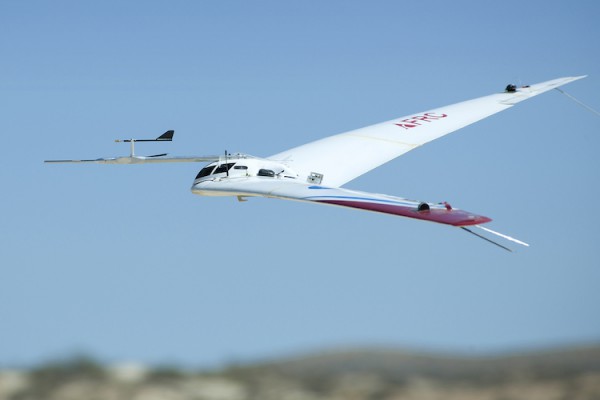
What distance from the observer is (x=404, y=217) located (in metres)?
25.3

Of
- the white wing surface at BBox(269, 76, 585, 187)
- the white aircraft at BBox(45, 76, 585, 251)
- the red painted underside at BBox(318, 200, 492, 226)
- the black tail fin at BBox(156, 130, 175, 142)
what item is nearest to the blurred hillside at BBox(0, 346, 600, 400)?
the white aircraft at BBox(45, 76, 585, 251)

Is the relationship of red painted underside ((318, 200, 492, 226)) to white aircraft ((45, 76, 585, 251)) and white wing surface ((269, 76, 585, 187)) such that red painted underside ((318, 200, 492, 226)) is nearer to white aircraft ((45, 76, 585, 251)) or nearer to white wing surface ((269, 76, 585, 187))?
white aircraft ((45, 76, 585, 251))

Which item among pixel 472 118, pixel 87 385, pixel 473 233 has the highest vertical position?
pixel 472 118

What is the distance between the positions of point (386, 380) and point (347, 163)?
1055 inches

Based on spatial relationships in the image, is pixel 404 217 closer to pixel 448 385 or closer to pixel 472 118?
pixel 448 385

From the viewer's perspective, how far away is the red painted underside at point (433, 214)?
2253 cm

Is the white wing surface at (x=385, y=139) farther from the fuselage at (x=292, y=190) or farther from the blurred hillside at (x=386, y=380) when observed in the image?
the blurred hillside at (x=386, y=380)

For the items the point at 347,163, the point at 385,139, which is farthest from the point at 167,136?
the point at 385,139

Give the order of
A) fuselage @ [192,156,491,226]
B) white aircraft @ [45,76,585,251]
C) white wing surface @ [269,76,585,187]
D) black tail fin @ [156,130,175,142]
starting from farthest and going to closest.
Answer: white wing surface @ [269,76,585,187] → black tail fin @ [156,130,175,142] → white aircraft @ [45,76,585,251] → fuselage @ [192,156,491,226]

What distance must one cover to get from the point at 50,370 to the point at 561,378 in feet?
25.8

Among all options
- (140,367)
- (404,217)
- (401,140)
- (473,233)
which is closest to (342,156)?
(401,140)

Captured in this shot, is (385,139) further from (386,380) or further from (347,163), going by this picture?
(386,380)

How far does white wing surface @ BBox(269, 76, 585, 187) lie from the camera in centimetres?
3850

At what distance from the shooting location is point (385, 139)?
42.1 m
